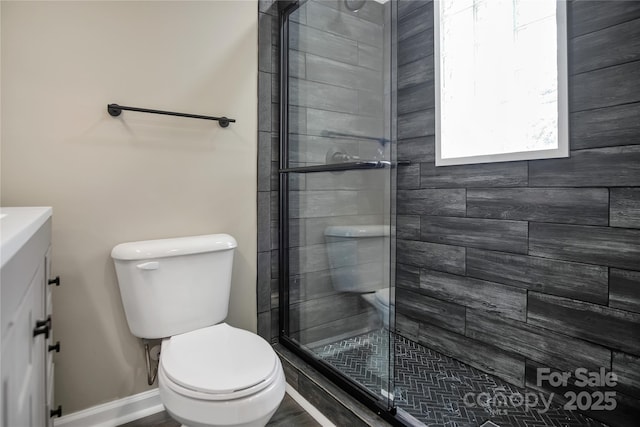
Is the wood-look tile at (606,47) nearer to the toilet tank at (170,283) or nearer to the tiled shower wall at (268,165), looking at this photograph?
the tiled shower wall at (268,165)

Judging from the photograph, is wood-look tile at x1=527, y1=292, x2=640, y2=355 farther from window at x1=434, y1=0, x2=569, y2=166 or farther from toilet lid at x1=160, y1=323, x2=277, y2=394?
toilet lid at x1=160, y1=323, x2=277, y2=394

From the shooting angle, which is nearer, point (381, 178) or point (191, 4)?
point (381, 178)

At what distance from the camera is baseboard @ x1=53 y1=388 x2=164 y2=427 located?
1527 mm

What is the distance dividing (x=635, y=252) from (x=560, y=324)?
1.44 feet

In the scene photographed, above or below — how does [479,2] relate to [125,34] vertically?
above

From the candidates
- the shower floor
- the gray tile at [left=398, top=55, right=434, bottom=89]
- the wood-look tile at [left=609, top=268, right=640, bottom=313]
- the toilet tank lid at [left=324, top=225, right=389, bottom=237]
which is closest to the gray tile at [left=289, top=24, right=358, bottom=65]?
the gray tile at [left=398, top=55, right=434, bottom=89]

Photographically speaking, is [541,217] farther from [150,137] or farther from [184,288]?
[150,137]

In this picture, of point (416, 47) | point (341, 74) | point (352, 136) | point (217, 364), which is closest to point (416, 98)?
point (416, 47)

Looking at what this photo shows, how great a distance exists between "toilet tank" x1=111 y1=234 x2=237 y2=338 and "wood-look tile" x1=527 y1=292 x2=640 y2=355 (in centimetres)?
151

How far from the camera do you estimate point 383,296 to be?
5.11 feet

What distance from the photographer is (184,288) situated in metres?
1.56

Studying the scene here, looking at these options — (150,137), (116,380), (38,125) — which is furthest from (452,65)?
(116,380)

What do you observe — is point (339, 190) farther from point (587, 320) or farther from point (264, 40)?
point (587, 320)

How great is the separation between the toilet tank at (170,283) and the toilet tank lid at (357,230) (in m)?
0.56
